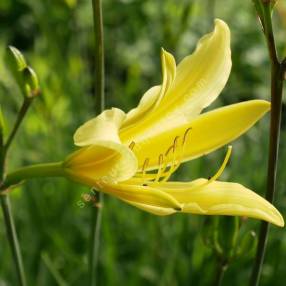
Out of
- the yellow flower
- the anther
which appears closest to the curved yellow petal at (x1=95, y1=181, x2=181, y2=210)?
the yellow flower

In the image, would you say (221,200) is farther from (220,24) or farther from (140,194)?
(220,24)

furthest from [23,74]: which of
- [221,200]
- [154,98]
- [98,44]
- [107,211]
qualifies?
[107,211]

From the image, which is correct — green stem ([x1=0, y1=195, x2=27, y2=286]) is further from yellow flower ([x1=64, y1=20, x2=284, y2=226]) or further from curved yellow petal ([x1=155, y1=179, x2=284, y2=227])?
curved yellow petal ([x1=155, y1=179, x2=284, y2=227])

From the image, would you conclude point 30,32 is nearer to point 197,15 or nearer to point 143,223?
point 197,15

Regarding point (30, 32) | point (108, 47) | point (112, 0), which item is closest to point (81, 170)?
A: point (112, 0)

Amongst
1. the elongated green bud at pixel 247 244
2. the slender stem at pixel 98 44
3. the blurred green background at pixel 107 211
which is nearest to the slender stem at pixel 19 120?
the slender stem at pixel 98 44

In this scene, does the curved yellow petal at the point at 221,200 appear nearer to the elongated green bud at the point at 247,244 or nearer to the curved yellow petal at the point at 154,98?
the curved yellow petal at the point at 154,98
